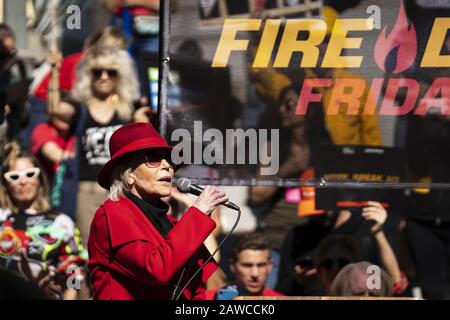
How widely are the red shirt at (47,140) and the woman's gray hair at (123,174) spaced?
100 inches

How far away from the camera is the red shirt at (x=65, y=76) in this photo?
7.29 meters

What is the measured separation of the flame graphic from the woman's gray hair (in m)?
1.83

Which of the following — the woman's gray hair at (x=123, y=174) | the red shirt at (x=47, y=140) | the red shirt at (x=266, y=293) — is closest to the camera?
the woman's gray hair at (x=123, y=174)

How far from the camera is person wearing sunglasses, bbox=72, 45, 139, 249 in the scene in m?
7.23

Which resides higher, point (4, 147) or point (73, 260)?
point (4, 147)

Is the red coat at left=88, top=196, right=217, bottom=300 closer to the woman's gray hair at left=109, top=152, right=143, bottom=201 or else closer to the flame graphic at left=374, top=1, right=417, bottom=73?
the woman's gray hair at left=109, top=152, right=143, bottom=201

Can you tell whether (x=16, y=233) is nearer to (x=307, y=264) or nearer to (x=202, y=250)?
(x=307, y=264)

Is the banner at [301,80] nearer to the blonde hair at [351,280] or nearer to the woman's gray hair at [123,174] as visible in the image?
the blonde hair at [351,280]

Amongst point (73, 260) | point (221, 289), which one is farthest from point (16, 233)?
point (221, 289)

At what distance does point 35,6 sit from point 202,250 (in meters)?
3.05

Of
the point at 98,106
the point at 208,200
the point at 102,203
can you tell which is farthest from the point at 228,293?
the point at 208,200

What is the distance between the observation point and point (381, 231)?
7070 mm

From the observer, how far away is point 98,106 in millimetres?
7367

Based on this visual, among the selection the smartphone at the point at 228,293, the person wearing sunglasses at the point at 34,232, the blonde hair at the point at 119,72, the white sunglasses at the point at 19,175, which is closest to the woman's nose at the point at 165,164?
the smartphone at the point at 228,293
